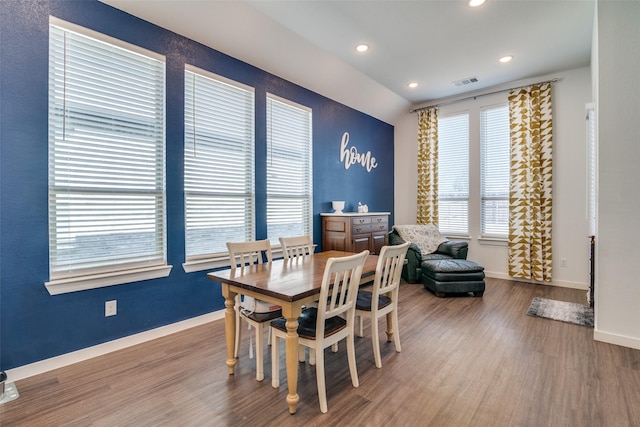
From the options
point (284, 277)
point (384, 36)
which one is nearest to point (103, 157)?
point (284, 277)

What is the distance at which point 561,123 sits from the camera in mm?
4594

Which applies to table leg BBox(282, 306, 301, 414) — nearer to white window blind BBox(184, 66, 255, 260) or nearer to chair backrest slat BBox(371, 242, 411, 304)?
chair backrest slat BBox(371, 242, 411, 304)

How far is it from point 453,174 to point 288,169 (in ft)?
10.4

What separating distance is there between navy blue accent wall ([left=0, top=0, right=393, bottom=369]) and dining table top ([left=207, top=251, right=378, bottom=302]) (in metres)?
1.11

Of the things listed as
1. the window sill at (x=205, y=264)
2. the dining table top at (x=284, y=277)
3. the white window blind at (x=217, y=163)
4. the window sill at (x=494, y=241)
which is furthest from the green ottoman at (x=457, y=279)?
the window sill at (x=205, y=264)

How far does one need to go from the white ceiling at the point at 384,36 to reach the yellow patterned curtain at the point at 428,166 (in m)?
0.99

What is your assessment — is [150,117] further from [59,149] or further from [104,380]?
[104,380]

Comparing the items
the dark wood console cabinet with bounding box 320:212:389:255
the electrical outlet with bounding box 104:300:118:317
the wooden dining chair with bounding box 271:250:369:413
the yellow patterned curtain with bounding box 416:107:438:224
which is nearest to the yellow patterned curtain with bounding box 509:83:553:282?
the yellow patterned curtain with bounding box 416:107:438:224

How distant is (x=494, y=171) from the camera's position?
514cm

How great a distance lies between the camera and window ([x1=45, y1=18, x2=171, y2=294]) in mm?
2352

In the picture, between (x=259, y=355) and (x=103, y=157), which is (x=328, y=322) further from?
(x=103, y=157)

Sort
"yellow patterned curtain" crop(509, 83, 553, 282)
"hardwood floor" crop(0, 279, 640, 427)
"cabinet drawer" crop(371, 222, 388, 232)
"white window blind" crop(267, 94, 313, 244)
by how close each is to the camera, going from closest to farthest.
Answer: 1. "hardwood floor" crop(0, 279, 640, 427)
2. "white window blind" crop(267, 94, 313, 244)
3. "yellow patterned curtain" crop(509, 83, 553, 282)
4. "cabinet drawer" crop(371, 222, 388, 232)

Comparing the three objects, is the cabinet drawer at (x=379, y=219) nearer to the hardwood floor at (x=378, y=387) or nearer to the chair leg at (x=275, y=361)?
the hardwood floor at (x=378, y=387)

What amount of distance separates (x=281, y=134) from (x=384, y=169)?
2725 millimetres
